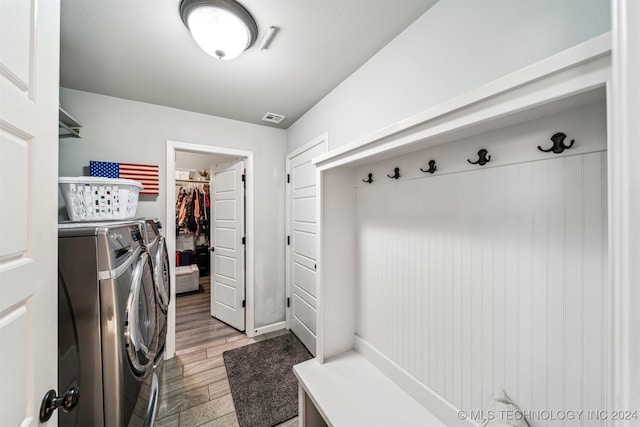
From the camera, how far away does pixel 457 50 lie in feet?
3.60

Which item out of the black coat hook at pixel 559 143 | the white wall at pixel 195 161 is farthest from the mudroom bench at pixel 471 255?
the white wall at pixel 195 161

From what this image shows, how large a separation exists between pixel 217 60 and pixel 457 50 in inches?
58.4

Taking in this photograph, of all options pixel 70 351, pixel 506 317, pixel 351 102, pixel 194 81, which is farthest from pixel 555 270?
pixel 194 81

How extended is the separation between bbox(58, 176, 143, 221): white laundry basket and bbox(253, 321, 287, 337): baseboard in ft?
6.02

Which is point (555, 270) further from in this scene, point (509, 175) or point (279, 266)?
point (279, 266)

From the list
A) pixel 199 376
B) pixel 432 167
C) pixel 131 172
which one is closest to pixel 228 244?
pixel 131 172

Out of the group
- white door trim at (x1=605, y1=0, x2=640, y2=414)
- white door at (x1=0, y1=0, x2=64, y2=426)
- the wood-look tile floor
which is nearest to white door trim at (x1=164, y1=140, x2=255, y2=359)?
the wood-look tile floor

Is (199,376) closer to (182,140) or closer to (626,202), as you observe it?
(182,140)

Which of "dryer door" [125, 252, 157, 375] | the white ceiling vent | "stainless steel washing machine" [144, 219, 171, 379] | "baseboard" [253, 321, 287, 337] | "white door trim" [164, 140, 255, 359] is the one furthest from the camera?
"baseboard" [253, 321, 287, 337]

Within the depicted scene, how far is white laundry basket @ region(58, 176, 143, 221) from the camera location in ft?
4.59

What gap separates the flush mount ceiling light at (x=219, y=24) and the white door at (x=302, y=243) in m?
1.01

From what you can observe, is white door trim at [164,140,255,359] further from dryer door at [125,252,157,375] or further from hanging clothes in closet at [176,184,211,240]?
hanging clothes in closet at [176,184,211,240]

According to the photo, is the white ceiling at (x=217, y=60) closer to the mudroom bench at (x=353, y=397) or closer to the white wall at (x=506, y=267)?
the white wall at (x=506, y=267)

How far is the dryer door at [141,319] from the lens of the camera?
3.20 feet
